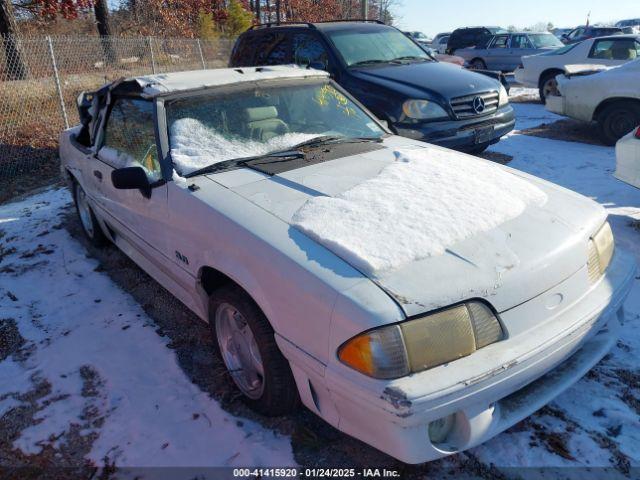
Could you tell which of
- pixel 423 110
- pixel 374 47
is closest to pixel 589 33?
pixel 374 47

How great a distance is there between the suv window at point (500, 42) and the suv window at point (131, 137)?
15.3 m

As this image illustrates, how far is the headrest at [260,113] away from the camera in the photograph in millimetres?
3290

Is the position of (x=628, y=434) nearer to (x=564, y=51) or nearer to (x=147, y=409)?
(x=147, y=409)

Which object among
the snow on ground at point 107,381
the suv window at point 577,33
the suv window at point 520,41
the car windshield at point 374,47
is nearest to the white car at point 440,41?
the suv window at point 577,33

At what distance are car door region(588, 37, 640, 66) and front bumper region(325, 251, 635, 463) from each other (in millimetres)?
9845

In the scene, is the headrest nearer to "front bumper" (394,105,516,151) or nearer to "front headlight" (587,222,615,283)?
"front headlight" (587,222,615,283)

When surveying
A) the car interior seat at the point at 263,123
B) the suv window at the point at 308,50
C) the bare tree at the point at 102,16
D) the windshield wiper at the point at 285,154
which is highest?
the bare tree at the point at 102,16

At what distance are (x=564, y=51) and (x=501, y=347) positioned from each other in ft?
36.6

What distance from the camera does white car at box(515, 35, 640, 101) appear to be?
33.0ft

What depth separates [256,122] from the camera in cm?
329

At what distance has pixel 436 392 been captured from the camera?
1.79m

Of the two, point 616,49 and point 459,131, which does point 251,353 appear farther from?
point 616,49

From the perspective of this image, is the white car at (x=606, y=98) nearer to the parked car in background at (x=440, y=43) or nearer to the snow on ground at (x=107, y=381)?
the snow on ground at (x=107, y=381)

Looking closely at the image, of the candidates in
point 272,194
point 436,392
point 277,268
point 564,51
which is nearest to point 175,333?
point 272,194
